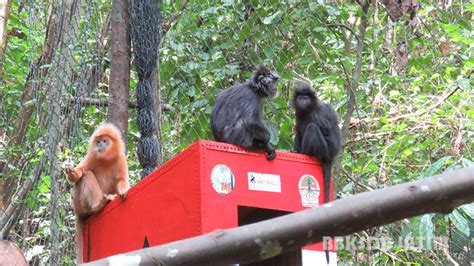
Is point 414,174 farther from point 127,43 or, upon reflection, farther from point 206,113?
point 127,43

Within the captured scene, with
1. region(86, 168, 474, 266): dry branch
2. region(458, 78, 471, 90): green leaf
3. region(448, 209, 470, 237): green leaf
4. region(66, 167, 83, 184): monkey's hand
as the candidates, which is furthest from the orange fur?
region(86, 168, 474, 266): dry branch

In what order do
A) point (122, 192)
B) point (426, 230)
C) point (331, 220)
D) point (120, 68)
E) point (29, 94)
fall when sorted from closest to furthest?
point (331, 220) → point (122, 192) → point (426, 230) → point (120, 68) → point (29, 94)

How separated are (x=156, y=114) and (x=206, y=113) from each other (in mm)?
868

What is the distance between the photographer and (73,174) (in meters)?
4.16

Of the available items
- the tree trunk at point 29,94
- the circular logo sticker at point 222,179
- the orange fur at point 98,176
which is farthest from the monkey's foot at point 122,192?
the tree trunk at point 29,94

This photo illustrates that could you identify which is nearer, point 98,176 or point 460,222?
point 460,222

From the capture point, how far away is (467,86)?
4539 mm

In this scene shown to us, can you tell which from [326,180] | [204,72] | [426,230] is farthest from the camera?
[204,72]

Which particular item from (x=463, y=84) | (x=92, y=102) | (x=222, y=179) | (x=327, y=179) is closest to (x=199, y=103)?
(x=92, y=102)

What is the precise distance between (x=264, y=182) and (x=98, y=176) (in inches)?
51.5

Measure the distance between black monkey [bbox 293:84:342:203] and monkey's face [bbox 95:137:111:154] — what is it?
3.65 ft

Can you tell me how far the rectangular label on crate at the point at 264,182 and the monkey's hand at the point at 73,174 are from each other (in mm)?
1241

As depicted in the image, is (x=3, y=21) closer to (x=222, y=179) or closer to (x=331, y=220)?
(x=222, y=179)

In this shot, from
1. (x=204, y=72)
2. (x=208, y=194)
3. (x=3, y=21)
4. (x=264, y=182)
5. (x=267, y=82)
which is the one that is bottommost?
(x=208, y=194)
